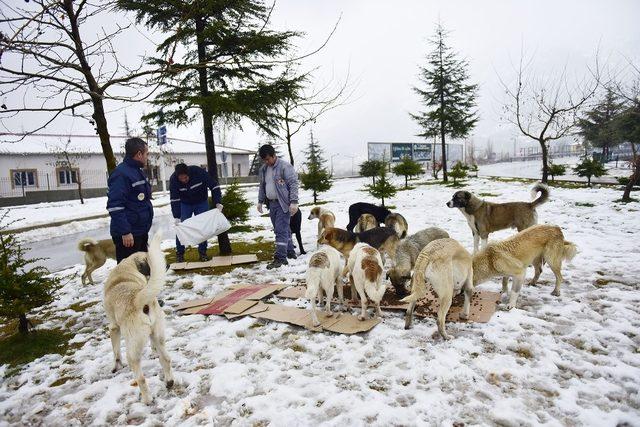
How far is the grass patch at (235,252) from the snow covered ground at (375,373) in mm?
2303

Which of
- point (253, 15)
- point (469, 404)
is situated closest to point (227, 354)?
point (469, 404)

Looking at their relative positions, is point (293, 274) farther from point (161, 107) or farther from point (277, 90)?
point (161, 107)

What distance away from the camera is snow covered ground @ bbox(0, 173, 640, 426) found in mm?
2771

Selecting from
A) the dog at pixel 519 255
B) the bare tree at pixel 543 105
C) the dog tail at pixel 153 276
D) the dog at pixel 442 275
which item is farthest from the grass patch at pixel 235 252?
the bare tree at pixel 543 105

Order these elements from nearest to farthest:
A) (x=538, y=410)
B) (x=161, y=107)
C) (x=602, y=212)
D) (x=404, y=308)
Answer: (x=538, y=410) < (x=404, y=308) < (x=161, y=107) < (x=602, y=212)

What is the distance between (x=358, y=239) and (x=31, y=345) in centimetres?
487

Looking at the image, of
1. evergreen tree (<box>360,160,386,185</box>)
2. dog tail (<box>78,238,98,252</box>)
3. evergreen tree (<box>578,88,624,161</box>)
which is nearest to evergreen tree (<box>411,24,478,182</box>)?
evergreen tree (<box>360,160,386,185</box>)

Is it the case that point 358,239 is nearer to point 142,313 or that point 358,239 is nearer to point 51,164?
point 142,313

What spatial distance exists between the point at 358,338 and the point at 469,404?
1445mm

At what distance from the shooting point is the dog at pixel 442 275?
3.85 m

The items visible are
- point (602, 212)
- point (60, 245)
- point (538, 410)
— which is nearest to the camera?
point (538, 410)

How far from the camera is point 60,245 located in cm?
1271

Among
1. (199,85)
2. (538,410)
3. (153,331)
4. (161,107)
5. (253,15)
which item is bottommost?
(538,410)

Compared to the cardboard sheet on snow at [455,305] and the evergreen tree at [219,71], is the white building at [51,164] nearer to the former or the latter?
the evergreen tree at [219,71]
